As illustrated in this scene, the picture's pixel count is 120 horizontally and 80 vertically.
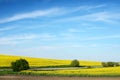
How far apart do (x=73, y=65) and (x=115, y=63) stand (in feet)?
30.0

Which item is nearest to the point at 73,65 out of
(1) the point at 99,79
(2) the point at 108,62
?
(2) the point at 108,62

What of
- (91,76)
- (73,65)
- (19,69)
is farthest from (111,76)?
(73,65)

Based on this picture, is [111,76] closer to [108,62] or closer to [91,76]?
[91,76]

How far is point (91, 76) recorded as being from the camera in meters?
39.1

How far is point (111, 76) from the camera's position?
3888cm

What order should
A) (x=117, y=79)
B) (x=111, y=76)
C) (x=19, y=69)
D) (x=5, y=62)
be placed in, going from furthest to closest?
(x=5, y=62) → (x=19, y=69) → (x=111, y=76) → (x=117, y=79)

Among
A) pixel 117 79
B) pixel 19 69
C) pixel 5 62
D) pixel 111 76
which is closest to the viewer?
pixel 117 79

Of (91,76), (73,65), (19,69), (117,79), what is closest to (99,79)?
(117,79)

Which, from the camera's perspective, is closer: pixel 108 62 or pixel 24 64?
pixel 24 64

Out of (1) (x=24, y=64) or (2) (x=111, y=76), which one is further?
(1) (x=24, y=64)

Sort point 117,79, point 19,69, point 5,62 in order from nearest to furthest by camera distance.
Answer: point 117,79
point 19,69
point 5,62

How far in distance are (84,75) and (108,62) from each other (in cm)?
3007

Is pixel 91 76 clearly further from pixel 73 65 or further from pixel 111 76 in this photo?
pixel 73 65

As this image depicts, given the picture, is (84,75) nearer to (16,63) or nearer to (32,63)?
(16,63)
